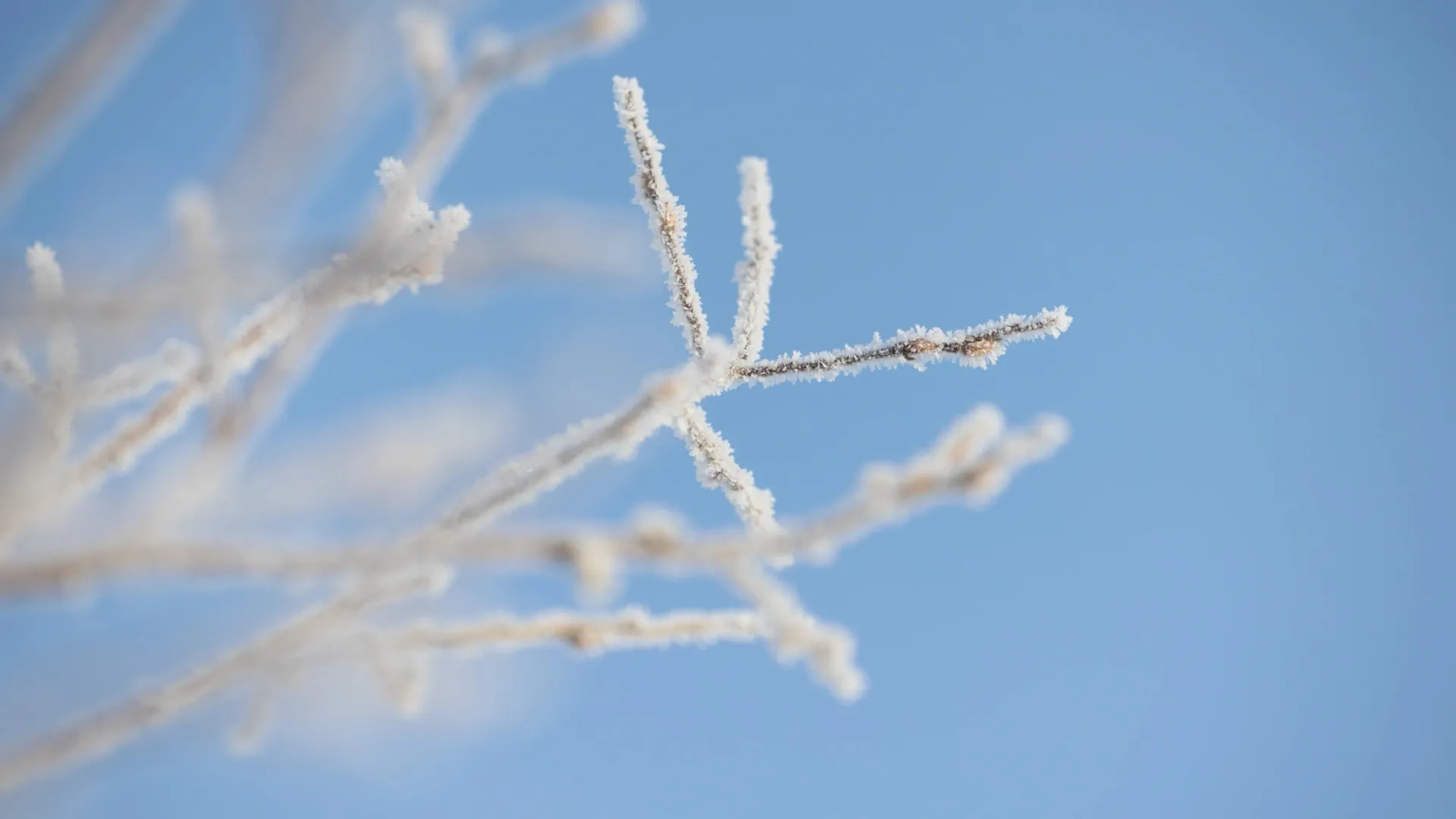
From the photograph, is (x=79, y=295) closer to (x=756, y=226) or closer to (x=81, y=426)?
(x=81, y=426)

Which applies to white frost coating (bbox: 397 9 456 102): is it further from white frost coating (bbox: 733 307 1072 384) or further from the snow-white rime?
white frost coating (bbox: 733 307 1072 384)

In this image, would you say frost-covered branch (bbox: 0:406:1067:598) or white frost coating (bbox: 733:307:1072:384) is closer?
frost-covered branch (bbox: 0:406:1067:598)

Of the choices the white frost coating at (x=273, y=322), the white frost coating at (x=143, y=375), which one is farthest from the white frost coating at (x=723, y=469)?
the white frost coating at (x=143, y=375)

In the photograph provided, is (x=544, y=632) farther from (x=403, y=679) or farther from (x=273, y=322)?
(x=273, y=322)

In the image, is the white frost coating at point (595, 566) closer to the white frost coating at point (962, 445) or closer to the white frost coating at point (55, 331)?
the white frost coating at point (962, 445)

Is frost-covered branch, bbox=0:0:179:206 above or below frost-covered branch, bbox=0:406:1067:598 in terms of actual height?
above

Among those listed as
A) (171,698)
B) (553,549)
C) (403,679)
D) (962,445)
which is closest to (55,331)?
(171,698)

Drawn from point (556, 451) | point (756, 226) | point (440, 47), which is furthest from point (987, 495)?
point (440, 47)

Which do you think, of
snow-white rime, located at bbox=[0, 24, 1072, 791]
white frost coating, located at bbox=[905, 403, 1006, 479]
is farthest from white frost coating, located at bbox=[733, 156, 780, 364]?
white frost coating, located at bbox=[905, 403, 1006, 479]
